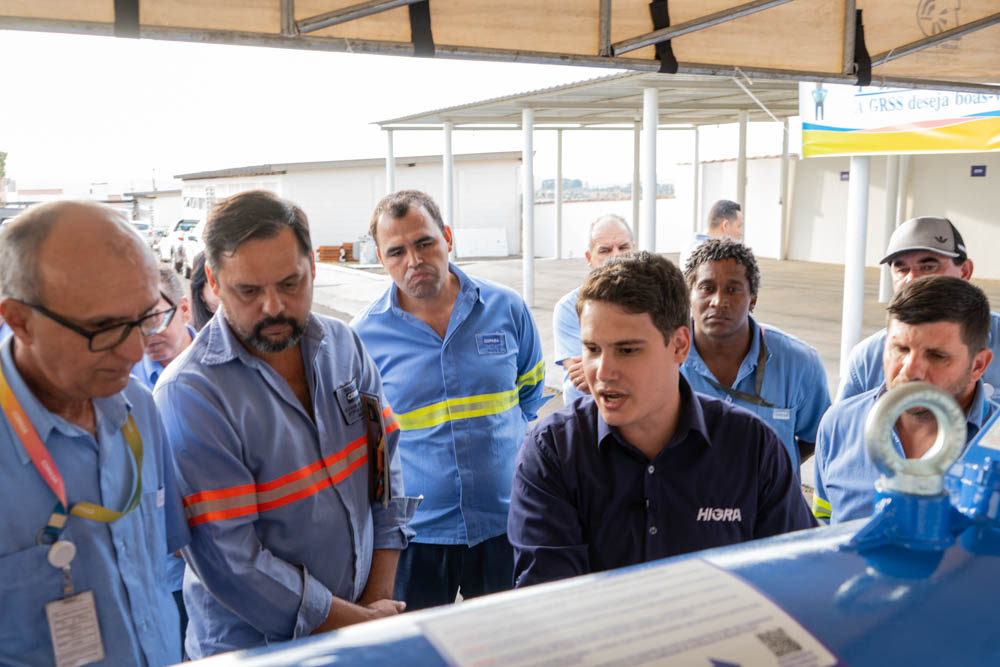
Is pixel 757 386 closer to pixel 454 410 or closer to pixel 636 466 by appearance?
pixel 454 410

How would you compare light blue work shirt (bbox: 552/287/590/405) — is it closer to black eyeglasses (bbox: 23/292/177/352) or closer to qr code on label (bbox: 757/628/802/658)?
black eyeglasses (bbox: 23/292/177/352)

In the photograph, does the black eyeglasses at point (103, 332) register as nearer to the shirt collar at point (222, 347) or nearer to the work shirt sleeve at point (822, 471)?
the shirt collar at point (222, 347)

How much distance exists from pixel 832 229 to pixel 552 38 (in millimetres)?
17795

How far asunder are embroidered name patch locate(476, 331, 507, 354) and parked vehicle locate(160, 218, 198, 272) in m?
24.3

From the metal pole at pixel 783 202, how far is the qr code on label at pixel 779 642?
20.7 m

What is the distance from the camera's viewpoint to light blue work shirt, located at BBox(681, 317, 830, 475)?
9.73ft

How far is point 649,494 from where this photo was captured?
182cm

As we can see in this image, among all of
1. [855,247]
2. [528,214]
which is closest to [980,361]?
[855,247]

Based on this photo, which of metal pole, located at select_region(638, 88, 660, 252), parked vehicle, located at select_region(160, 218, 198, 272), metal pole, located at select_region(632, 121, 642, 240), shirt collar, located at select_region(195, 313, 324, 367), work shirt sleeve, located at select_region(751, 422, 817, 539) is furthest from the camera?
parked vehicle, located at select_region(160, 218, 198, 272)

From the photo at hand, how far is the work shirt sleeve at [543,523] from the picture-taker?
172cm

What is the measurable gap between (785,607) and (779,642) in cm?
5

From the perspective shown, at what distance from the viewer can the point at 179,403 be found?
6.33ft

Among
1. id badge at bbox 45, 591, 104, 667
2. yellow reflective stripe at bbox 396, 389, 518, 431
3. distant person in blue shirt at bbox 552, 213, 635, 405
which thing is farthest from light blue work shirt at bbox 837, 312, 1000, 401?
id badge at bbox 45, 591, 104, 667

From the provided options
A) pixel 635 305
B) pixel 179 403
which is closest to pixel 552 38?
pixel 635 305
